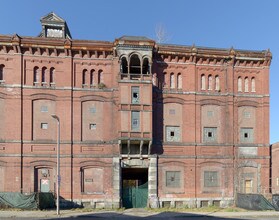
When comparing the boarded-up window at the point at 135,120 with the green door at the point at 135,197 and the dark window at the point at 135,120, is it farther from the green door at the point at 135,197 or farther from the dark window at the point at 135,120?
the green door at the point at 135,197

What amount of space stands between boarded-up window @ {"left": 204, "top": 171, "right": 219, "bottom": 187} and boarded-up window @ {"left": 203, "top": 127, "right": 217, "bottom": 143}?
309 centimetres

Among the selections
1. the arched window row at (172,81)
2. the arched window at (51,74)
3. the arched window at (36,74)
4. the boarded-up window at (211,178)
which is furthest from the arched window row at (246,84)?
the arched window at (36,74)

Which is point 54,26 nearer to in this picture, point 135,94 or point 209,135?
point 135,94

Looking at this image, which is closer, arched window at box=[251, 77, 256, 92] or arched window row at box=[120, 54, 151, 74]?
arched window row at box=[120, 54, 151, 74]

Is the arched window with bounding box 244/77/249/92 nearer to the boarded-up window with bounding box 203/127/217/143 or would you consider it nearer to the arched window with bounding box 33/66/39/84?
the boarded-up window with bounding box 203/127/217/143

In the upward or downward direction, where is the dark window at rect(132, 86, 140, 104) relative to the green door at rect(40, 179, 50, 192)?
upward

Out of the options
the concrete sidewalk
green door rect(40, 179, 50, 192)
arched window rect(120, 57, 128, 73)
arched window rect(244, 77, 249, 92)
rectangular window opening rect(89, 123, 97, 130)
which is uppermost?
arched window rect(120, 57, 128, 73)

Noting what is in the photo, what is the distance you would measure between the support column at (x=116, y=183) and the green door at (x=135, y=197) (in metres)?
1.18

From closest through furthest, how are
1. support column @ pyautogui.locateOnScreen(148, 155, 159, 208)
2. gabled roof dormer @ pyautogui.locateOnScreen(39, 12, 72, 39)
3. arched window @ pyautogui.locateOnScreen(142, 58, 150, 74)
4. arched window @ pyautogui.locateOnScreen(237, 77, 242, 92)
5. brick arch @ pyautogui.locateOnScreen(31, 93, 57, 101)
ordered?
1. support column @ pyautogui.locateOnScreen(148, 155, 159, 208)
2. brick arch @ pyautogui.locateOnScreen(31, 93, 57, 101)
3. arched window @ pyautogui.locateOnScreen(142, 58, 150, 74)
4. arched window @ pyautogui.locateOnScreen(237, 77, 242, 92)
5. gabled roof dormer @ pyautogui.locateOnScreen(39, 12, 72, 39)

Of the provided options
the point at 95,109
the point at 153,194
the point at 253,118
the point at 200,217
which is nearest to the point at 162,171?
the point at 153,194

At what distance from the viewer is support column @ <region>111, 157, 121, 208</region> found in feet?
93.5

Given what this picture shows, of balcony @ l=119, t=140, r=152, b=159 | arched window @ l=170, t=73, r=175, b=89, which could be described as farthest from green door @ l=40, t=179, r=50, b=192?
arched window @ l=170, t=73, r=175, b=89

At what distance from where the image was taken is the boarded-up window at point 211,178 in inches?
1209

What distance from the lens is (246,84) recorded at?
3256cm
